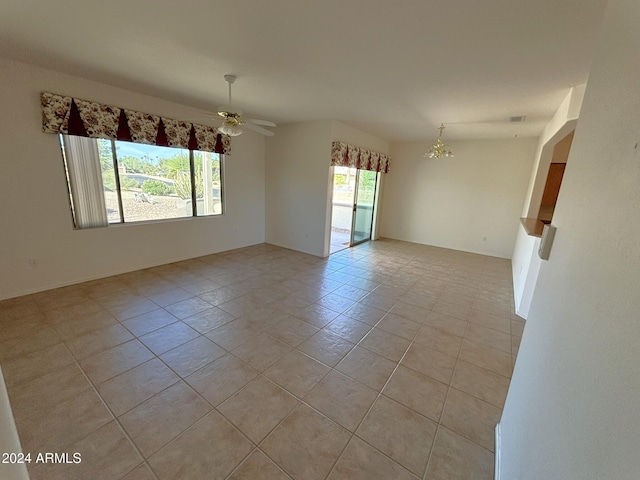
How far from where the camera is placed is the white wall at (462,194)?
215 inches

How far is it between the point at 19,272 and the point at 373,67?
4.50 m

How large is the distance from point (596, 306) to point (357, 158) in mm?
4943

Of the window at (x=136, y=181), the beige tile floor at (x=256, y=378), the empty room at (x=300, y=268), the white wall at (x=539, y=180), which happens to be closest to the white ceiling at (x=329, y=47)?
the empty room at (x=300, y=268)

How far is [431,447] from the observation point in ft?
5.08

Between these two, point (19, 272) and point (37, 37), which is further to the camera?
point (19, 272)

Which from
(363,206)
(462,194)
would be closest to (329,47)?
(363,206)

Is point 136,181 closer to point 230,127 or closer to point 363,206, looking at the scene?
point 230,127

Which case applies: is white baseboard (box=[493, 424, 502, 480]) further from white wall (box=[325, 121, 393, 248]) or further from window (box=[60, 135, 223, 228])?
window (box=[60, 135, 223, 228])

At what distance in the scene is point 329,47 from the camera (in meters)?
2.11

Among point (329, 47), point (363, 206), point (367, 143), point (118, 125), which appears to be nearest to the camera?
point (329, 47)

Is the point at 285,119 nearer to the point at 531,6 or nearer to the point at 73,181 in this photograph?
the point at 73,181

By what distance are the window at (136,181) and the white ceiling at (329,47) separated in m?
0.85

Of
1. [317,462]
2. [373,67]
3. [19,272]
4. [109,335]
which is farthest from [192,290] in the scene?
[373,67]

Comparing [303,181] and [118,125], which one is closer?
[118,125]
